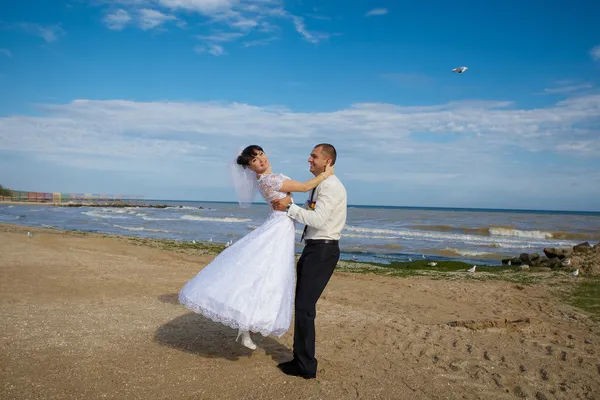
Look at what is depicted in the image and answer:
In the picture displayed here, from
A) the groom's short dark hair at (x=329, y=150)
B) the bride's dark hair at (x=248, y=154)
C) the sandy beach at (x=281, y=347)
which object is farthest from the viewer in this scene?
the bride's dark hair at (x=248, y=154)

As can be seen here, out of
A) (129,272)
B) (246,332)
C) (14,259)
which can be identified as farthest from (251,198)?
(14,259)

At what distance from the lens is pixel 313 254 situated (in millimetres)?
5234

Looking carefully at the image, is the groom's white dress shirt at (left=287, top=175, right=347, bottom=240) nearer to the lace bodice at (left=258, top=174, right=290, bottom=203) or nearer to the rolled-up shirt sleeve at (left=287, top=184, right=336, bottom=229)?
the rolled-up shirt sleeve at (left=287, top=184, right=336, bottom=229)

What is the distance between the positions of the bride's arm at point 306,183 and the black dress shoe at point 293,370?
1.98 meters

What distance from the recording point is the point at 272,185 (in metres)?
5.44

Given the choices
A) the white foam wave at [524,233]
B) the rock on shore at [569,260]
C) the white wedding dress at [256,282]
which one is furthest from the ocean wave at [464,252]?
the white wedding dress at [256,282]

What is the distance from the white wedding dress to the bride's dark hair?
305 millimetres

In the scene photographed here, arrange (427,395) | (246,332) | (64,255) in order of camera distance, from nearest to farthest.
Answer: (427,395), (246,332), (64,255)

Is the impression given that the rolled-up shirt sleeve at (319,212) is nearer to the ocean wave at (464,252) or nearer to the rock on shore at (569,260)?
the rock on shore at (569,260)

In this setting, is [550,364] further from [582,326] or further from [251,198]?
[251,198]

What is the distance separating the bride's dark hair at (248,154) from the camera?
5.62m

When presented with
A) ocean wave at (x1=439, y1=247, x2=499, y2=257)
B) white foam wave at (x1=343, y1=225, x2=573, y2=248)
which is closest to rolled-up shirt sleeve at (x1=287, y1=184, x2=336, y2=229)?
ocean wave at (x1=439, y1=247, x2=499, y2=257)

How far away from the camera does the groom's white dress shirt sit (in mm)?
5031

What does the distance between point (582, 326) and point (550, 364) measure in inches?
116
